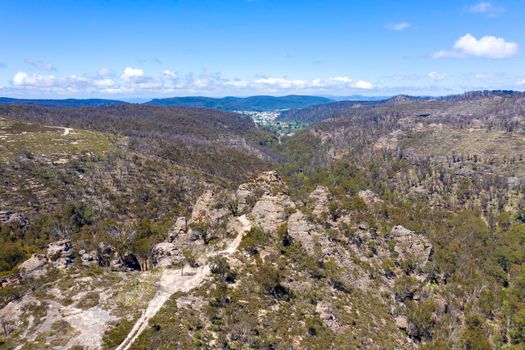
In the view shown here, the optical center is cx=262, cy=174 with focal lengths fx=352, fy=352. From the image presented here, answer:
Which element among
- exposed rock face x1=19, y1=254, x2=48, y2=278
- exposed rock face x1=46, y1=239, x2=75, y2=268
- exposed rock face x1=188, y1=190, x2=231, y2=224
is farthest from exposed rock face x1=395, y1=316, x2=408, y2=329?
exposed rock face x1=19, y1=254, x2=48, y2=278

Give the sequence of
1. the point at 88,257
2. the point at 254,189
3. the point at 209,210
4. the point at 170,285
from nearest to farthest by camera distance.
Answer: the point at 170,285 → the point at 88,257 → the point at 209,210 → the point at 254,189

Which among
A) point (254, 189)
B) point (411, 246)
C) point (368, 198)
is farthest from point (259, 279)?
point (368, 198)

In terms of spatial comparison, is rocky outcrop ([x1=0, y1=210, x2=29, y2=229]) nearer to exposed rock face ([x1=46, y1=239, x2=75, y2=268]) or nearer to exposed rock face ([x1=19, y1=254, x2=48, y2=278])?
exposed rock face ([x1=46, y1=239, x2=75, y2=268])

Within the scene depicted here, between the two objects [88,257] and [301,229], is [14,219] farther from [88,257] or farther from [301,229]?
[301,229]

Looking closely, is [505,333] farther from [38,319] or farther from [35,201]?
[35,201]

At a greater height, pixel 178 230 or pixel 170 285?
pixel 178 230

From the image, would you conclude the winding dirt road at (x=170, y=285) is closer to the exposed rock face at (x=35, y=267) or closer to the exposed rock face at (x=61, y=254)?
the exposed rock face at (x=61, y=254)

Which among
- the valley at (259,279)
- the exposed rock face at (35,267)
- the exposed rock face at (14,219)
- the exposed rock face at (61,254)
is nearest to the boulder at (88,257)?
the valley at (259,279)
